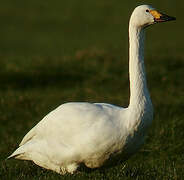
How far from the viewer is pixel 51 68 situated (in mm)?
11578

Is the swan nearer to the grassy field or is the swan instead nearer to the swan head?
the swan head

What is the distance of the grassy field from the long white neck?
0.72 meters

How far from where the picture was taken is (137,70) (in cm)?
531

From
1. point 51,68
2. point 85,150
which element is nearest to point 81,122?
point 85,150

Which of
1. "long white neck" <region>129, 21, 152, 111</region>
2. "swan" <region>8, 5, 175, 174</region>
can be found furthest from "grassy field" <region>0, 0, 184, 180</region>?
"long white neck" <region>129, 21, 152, 111</region>

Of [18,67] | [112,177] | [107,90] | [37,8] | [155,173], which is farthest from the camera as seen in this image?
[37,8]

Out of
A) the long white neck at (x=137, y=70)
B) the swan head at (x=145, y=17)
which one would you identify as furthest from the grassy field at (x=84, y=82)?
the swan head at (x=145, y=17)

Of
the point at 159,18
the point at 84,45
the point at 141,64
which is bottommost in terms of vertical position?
the point at 84,45

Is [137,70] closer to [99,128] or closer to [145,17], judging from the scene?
[145,17]

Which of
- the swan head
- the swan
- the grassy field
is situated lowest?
the grassy field

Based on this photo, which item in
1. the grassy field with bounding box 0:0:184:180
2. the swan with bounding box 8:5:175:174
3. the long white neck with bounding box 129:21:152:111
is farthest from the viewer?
the grassy field with bounding box 0:0:184:180

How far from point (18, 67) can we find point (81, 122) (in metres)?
6.51

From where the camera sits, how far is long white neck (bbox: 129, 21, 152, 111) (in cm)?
518

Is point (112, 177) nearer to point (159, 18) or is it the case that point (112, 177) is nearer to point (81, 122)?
point (81, 122)
